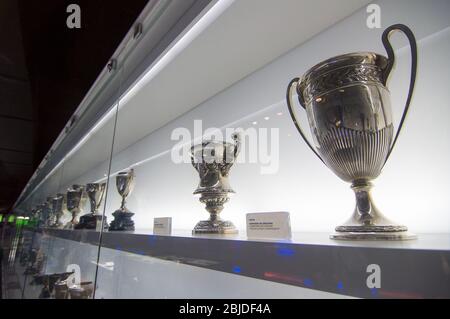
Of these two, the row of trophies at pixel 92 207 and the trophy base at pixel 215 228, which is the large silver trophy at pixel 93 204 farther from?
the trophy base at pixel 215 228

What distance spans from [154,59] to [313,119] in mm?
563

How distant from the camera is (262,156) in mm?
745

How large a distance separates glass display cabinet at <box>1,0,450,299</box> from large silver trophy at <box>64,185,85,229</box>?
0.31 ft

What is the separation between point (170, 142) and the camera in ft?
3.73

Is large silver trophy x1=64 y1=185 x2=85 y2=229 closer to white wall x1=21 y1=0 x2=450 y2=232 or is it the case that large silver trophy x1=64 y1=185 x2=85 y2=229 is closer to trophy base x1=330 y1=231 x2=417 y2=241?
white wall x1=21 y1=0 x2=450 y2=232

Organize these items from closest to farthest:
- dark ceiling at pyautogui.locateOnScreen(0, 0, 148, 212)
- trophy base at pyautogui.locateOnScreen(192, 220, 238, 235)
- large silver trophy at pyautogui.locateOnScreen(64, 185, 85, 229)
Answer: trophy base at pyautogui.locateOnScreen(192, 220, 238, 235), dark ceiling at pyautogui.locateOnScreen(0, 0, 148, 212), large silver trophy at pyautogui.locateOnScreen(64, 185, 85, 229)

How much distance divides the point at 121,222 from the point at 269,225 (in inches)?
29.3

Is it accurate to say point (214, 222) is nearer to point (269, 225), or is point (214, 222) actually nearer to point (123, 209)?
point (269, 225)

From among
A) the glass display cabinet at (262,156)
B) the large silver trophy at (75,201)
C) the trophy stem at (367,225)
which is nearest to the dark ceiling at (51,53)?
the glass display cabinet at (262,156)

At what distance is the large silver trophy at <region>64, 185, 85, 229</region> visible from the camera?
4.58ft

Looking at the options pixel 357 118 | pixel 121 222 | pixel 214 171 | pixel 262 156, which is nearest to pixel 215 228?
pixel 214 171

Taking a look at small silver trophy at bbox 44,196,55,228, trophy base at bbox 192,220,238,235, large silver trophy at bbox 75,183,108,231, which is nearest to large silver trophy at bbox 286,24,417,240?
trophy base at bbox 192,220,238,235

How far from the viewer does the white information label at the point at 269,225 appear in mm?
373

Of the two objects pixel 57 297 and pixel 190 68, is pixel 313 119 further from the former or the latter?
pixel 57 297
